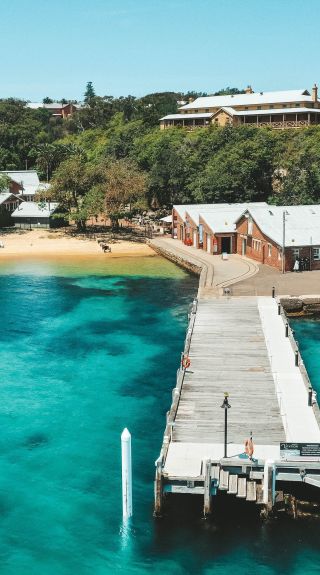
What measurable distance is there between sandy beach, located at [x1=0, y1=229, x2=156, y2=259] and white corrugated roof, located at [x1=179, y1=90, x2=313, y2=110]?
5783 cm

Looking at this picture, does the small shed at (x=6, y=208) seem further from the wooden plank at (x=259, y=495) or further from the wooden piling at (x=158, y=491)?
the wooden plank at (x=259, y=495)

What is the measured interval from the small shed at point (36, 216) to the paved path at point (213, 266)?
2355cm

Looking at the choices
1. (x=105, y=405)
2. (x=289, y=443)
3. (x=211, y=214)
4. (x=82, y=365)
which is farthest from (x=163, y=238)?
(x=289, y=443)

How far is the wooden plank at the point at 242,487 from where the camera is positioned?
75.9ft

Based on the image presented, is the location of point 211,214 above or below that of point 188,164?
below

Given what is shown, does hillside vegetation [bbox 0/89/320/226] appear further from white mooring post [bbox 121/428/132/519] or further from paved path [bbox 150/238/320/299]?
white mooring post [bbox 121/428/132/519]

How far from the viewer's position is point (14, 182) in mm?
111125

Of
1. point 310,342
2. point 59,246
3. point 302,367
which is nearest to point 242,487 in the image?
point 302,367

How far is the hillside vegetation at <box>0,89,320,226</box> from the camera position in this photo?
89.5 metres

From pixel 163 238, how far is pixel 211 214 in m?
14.9

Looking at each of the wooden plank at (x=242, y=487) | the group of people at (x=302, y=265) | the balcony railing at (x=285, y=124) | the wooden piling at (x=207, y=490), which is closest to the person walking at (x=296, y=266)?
the group of people at (x=302, y=265)

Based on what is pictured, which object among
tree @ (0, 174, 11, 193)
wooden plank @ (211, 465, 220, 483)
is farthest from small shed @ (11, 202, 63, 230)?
wooden plank @ (211, 465, 220, 483)

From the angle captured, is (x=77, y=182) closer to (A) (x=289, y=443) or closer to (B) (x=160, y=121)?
(B) (x=160, y=121)

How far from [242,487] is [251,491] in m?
0.37
